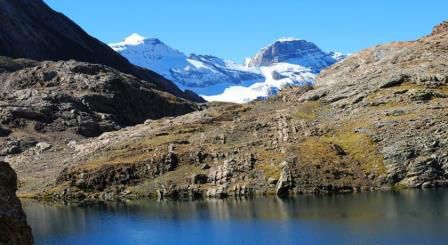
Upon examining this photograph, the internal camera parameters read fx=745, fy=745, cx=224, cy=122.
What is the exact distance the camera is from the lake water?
270 feet

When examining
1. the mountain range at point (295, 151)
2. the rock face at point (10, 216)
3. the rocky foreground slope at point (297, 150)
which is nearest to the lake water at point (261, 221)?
the mountain range at point (295, 151)

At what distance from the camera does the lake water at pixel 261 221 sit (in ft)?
270

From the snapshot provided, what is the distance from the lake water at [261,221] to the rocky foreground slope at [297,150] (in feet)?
32.0

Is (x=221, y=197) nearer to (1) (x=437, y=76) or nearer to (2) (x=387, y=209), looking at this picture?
(2) (x=387, y=209)

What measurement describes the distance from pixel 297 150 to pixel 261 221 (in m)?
51.8

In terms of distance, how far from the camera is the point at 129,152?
568ft

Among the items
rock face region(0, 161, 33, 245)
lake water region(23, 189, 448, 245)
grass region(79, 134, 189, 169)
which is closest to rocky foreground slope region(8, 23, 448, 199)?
grass region(79, 134, 189, 169)

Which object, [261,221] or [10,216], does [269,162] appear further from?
[10,216]

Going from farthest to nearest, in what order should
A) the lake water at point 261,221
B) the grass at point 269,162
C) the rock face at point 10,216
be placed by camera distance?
the grass at point 269,162, the lake water at point 261,221, the rock face at point 10,216

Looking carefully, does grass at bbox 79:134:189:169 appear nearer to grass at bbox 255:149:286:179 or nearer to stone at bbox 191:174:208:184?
stone at bbox 191:174:208:184

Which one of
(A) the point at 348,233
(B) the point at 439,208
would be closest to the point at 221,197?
(B) the point at 439,208

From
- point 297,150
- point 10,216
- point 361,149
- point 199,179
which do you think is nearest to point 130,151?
point 199,179

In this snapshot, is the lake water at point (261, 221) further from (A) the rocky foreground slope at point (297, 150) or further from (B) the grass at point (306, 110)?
(B) the grass at point (306, 110)

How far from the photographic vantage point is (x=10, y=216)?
150ft
